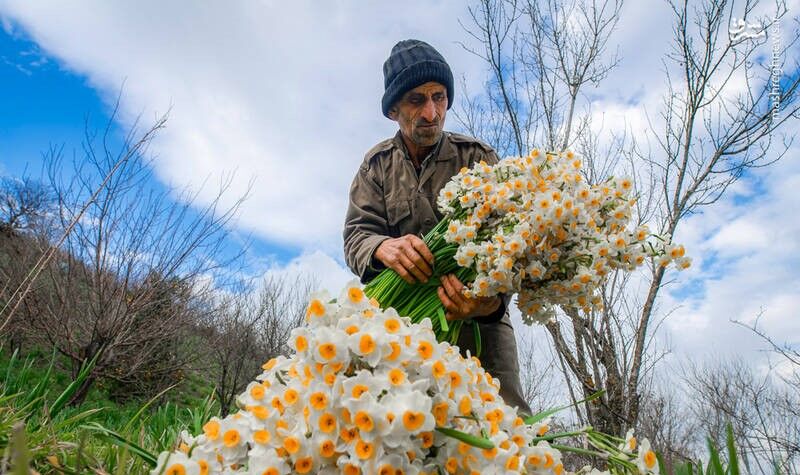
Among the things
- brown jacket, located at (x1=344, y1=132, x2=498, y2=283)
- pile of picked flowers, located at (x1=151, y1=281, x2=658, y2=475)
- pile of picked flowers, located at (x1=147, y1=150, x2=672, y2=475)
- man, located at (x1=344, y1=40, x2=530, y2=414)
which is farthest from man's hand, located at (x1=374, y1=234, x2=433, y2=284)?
pile of picked flowers, located at (x1=151, y1=281, x2=658, y2=475)

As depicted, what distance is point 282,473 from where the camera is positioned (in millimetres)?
811

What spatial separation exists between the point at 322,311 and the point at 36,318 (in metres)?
7.16

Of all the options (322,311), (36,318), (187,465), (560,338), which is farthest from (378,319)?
(36,318)

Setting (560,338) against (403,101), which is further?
(560,338)

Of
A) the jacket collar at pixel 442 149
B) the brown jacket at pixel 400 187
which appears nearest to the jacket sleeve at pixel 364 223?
the brown jacket at pixel 400 187

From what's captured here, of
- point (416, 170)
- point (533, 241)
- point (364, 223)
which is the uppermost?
point (416, 170)

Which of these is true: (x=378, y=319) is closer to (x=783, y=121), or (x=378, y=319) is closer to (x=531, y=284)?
(x=531, y=284)

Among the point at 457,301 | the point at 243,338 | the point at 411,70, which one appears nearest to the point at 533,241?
the point at 457,301

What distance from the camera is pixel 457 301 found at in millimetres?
1752

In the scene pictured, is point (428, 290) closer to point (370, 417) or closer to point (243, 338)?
point (370, 417)

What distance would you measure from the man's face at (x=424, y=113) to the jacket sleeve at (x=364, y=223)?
1.05 ft

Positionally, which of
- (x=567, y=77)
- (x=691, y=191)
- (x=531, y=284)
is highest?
(x=567, y=77)

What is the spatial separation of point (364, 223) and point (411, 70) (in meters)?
0.83

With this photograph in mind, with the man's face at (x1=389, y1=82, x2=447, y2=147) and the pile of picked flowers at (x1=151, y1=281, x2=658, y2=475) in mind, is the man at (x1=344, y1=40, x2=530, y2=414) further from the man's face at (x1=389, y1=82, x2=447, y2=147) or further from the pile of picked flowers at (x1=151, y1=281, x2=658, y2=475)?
the pile of picked flowers at (x1=151, y1=281, x2=658, y2=475)
